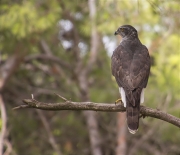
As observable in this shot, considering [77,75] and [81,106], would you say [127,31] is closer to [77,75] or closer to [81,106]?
[81,106]

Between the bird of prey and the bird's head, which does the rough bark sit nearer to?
the bird's head

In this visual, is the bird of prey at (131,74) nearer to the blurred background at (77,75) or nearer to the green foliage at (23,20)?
the blurred background at (77,75)

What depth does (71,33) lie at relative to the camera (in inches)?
593

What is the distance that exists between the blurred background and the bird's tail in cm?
390

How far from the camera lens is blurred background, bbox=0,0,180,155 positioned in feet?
37.8

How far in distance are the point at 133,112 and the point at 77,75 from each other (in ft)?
23.5

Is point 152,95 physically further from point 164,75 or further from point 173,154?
point 173,154

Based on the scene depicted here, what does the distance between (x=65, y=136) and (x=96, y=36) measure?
276 cm

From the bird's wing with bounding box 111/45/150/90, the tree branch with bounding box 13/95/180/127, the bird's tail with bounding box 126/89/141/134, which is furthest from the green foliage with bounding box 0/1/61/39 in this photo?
the tree branch with bounding box 13/95/180/127

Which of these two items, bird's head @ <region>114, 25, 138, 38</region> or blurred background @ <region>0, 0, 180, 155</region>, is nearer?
bird's head @ <region>114, 25, 138, 38</region>

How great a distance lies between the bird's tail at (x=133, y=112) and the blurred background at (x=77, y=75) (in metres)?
3.90

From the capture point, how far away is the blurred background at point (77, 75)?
37.8 ft

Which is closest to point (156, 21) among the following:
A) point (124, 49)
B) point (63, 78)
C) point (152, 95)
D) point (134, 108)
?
point (152, 95)

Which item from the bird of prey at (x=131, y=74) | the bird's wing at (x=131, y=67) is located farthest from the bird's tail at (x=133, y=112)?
the bird's wing at (x=131, y=67)
